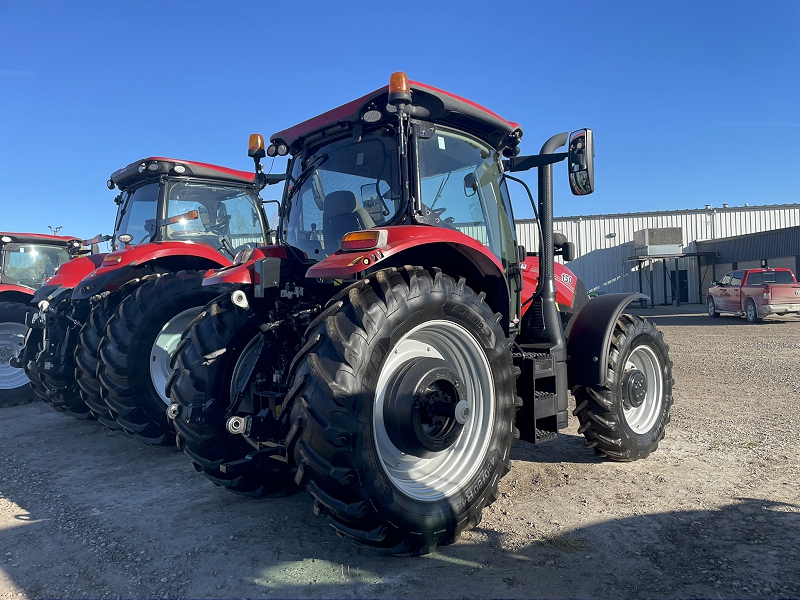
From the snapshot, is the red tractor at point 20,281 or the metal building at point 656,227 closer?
the red tractor at point 20,281

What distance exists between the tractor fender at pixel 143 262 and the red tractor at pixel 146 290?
0.01 meters

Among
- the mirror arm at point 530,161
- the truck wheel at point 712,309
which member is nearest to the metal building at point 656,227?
the truck wheel at point 712,309

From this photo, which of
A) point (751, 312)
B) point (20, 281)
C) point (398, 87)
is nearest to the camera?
point (398, 87)

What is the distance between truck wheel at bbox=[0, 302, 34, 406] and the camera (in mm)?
8047

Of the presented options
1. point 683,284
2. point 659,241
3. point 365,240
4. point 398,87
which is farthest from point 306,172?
point 683,284

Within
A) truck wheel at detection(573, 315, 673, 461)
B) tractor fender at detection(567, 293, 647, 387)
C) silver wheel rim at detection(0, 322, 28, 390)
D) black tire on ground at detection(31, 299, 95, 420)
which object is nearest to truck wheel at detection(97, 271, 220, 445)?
black tire on ground at detection(31, 299, 95, 420)

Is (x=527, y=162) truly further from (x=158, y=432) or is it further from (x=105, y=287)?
(x=105, y=287)

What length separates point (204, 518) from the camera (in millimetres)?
3617

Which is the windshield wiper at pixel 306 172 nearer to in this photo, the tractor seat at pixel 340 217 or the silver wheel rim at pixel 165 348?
the tractor seat at pixel 340 217

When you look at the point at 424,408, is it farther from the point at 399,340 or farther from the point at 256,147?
the point at 256,147

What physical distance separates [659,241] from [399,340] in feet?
95.4

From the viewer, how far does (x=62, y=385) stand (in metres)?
6.11

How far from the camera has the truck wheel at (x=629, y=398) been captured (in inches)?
169

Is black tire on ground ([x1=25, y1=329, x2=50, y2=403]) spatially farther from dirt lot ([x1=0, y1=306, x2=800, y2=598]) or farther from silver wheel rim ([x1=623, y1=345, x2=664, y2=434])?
silver wheel rim ([x1=623, y1=345, x2=664, y2=434])
